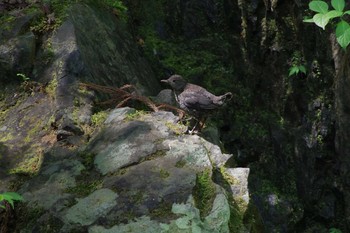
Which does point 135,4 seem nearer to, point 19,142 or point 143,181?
point 19,142

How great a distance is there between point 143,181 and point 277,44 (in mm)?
5008

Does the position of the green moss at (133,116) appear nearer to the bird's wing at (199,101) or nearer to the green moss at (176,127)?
the green moss at (176,127)

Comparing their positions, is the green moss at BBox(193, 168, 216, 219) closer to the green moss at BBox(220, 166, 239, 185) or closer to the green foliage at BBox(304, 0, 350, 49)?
the green moss at BBox(220, 166, 239, 185)

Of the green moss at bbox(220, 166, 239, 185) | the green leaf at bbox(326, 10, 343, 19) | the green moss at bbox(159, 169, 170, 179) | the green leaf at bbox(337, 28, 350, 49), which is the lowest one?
the green moss at bbox(220, 166, 239, 185)

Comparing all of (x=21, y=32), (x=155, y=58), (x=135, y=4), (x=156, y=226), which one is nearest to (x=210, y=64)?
(x=155, y=58)

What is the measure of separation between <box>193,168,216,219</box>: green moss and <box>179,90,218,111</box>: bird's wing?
3.20 feet

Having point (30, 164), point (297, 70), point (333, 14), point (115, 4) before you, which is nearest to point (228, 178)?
point (333, 14)

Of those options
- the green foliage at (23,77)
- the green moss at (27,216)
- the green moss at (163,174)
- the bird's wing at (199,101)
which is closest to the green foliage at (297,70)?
the bird's wing at (199,101)

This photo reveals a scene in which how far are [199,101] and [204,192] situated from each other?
121 cm

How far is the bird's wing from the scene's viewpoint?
404cm

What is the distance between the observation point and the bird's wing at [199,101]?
404 cm

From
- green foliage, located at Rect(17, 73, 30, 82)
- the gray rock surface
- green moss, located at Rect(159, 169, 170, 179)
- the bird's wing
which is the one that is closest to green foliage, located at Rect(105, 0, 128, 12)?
green foliage, located at Rect(17, 73, 30, 82)

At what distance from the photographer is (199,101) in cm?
405

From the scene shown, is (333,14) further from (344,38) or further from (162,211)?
(162,211)
